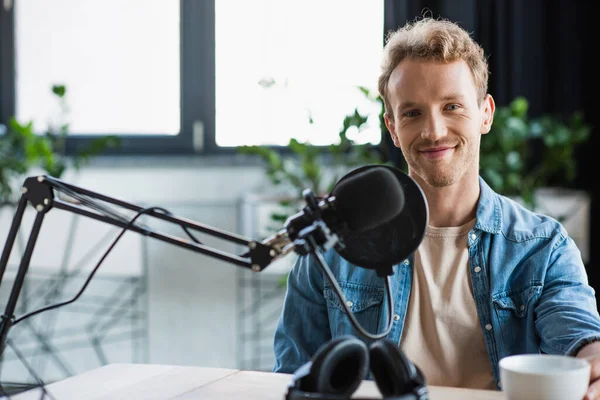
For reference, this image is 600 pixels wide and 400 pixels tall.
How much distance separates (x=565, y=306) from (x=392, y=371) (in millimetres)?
494

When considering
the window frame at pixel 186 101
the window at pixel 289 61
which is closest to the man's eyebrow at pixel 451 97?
the window at pixel 289 61

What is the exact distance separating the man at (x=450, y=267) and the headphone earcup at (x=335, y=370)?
1.58 ft

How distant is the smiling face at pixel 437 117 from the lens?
4.76ft

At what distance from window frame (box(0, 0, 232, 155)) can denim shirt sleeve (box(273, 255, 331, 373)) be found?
2128 millimetres

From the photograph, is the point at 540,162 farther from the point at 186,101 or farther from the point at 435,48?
the point at 435,48

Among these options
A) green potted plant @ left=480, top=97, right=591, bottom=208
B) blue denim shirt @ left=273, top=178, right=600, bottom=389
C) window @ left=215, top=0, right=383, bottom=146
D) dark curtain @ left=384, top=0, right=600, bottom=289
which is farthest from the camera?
window @ left=215, top=0, right=383, bottom=146

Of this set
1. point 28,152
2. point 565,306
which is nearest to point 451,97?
point 565,306

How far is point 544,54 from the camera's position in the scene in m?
3.35

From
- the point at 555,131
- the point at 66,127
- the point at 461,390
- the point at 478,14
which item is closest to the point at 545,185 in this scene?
the point at 555,131

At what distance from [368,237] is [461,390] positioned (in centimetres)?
30

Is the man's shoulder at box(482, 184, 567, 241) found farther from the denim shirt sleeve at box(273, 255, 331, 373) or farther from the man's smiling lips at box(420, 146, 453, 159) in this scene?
the denim shirt sleeve at box(273, 255, 331, 373)

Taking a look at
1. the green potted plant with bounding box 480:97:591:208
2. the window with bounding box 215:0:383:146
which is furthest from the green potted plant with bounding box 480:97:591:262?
the window with bounding box 215:0:383:146

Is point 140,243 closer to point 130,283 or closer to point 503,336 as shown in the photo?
point 130,283

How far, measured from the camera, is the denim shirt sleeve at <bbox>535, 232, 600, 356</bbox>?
120 centimetres
